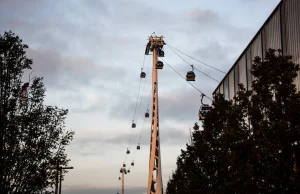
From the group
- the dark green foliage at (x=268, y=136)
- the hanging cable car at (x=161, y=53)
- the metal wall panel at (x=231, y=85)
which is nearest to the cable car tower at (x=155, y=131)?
the hanging cable car at (x=161, y=53)

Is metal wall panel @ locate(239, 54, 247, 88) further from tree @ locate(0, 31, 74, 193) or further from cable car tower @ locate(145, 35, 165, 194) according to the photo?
tree @ locate(0, 31, 74, 193)

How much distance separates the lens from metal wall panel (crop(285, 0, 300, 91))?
104ft

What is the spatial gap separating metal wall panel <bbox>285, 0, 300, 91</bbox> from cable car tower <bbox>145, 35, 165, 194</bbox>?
86.6 ft

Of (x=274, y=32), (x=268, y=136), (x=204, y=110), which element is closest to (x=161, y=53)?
(x=274, y=32)

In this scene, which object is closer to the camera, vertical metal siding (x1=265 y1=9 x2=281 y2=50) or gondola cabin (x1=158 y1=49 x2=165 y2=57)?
vertical metal siding (x1=265 y1=9 x2=281 y2=50)

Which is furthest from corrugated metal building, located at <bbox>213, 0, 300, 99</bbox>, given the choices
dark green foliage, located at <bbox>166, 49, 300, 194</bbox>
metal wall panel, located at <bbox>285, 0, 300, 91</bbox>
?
dark green foliage, located at <bbox>166, 49, 300, 194</bbox>

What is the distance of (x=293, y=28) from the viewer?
32.5 meters

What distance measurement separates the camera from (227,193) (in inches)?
1140

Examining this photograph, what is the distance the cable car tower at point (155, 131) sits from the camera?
197 ft

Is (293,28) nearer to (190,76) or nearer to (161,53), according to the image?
(190,76)

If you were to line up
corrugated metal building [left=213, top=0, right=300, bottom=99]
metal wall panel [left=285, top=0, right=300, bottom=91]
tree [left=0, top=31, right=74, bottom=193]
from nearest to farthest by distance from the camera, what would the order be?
tree [left=0, top=31, right=74, bottom=193]
metal wall panel [left=285, top=0, right=300, bottom=91]
corrugated metal building [left=213, top=0, right=300, bottom=99]

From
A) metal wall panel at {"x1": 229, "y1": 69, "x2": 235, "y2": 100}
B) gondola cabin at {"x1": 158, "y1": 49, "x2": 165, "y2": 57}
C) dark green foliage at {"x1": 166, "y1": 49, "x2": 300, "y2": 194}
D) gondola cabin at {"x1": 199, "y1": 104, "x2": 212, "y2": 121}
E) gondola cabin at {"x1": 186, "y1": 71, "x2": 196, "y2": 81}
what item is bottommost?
dark green foliage at {"x1": 166, "y1": 49, "x2": 300, "y2": 194}

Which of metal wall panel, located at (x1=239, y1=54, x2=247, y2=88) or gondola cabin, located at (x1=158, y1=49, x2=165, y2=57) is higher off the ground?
gondola cabin, located at (x1=158, y1=49, x2=165, y2=57)

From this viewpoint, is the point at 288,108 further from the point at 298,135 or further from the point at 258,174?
the point at 258,174
